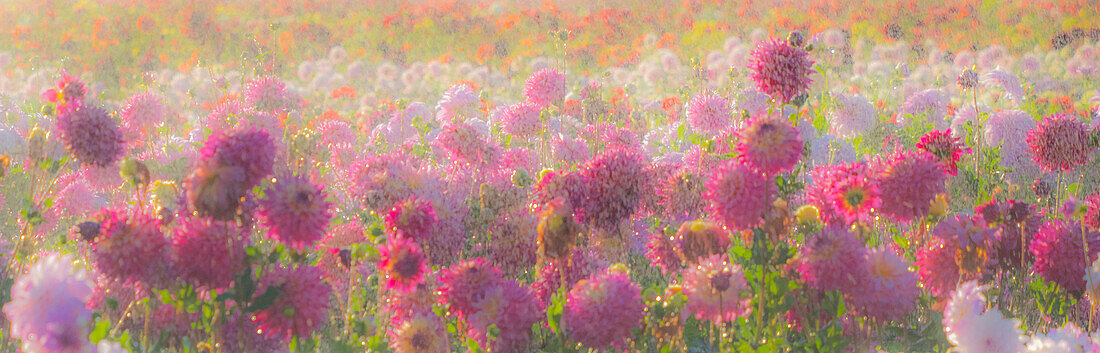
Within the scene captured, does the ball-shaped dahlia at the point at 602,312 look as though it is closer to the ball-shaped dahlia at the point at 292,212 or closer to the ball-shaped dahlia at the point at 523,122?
the ball-shaped dahlia at the point at 292,212

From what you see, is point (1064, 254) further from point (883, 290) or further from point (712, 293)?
point (712, 293)

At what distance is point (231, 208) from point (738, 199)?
86 centimetres

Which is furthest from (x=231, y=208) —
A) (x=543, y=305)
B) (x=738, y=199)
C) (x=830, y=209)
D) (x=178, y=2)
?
(x=178, y=2)

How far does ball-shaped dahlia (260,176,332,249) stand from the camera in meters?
1.26

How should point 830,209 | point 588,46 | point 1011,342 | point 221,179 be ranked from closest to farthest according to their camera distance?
point 221,179
point 1011,342
point 830,209
point 588,46

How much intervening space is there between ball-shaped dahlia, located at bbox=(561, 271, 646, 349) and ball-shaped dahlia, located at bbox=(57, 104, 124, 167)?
39.4 inches

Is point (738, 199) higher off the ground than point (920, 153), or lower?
lower

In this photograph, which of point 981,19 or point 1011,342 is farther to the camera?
point 981,19

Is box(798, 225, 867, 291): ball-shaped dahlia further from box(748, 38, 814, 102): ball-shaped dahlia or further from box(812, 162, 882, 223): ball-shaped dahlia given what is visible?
box(748, 38, 814, 102): ball-shaped dahlia

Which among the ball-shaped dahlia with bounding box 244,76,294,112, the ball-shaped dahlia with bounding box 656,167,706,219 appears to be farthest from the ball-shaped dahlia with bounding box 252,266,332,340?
the ball-shaped dahlia with bounding box 244,76,294,112

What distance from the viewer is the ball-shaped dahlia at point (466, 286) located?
1.45 metres

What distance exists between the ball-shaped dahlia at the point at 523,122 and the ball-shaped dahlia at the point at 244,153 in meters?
2.28

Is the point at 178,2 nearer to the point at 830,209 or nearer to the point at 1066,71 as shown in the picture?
the point at 1066,71

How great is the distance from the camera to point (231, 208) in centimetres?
122
